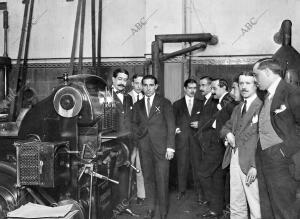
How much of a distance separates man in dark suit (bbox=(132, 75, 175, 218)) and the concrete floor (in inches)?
10.8

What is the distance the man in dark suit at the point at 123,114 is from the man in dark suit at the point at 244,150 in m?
1.22

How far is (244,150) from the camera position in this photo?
10.1ft

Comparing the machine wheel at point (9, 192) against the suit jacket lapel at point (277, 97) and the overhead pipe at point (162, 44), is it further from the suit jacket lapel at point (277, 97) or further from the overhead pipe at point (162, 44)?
the overhead pipe at point (162, 44)

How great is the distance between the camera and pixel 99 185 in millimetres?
3379

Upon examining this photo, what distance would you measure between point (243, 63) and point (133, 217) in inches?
145

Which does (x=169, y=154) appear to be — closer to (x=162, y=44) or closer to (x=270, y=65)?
(x=270, y=65)

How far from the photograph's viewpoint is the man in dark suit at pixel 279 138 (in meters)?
2.74

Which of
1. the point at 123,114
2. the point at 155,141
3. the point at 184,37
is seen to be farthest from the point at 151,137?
the point at 184,37

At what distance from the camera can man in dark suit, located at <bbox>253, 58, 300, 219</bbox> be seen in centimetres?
274

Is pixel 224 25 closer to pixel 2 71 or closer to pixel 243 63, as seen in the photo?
pixel 243 63

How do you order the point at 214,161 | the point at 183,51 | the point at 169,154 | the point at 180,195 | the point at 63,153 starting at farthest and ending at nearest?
the point at 183,51
the point at 180,195
the point at 214,161
the point at 169,154
the point at 63,153

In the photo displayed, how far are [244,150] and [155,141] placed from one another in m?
1.17

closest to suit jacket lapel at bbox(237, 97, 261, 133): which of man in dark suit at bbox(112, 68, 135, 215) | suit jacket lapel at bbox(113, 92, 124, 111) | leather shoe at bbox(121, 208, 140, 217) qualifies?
man in dark suit at bbox(112, 68, 135, 215)

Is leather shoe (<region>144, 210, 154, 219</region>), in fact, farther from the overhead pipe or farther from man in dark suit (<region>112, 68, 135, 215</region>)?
the overhead pipe
